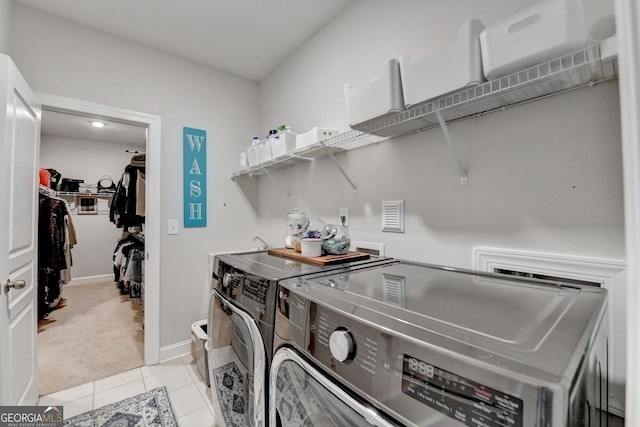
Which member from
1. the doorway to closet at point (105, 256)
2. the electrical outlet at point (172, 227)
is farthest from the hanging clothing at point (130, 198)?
the electrical outlet at point (172, 227)

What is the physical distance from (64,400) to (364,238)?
2.23 meters

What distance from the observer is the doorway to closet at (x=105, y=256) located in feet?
6.94

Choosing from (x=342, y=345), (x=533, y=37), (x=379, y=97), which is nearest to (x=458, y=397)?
(x=342, y=345)

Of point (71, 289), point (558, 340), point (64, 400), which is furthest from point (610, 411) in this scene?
point (71, 289)

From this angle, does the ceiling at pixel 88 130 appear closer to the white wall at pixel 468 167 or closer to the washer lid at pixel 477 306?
the white wall at pixel 468 167

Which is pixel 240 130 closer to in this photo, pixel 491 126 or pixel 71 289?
pixel 491 126

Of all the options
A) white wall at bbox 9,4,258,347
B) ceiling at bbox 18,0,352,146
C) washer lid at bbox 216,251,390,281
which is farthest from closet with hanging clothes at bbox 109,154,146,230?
washer lid at bbox 216,251,390,281

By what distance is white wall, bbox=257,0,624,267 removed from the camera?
34.9 inches

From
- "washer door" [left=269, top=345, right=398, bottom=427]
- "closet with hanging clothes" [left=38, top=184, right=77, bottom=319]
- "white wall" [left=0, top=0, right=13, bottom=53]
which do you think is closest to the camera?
"washer door" [left=269, top=345, right=398, bottom=427]

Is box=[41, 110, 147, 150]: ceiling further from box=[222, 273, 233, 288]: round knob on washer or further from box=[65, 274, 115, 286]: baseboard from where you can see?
box=[222, 273, 233, 288]: round knob on washer

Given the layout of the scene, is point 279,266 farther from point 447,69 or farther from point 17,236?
point 17,236

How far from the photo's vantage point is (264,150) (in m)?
2.13

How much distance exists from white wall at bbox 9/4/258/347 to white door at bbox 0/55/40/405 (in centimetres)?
43

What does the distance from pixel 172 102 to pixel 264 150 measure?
96 cm
